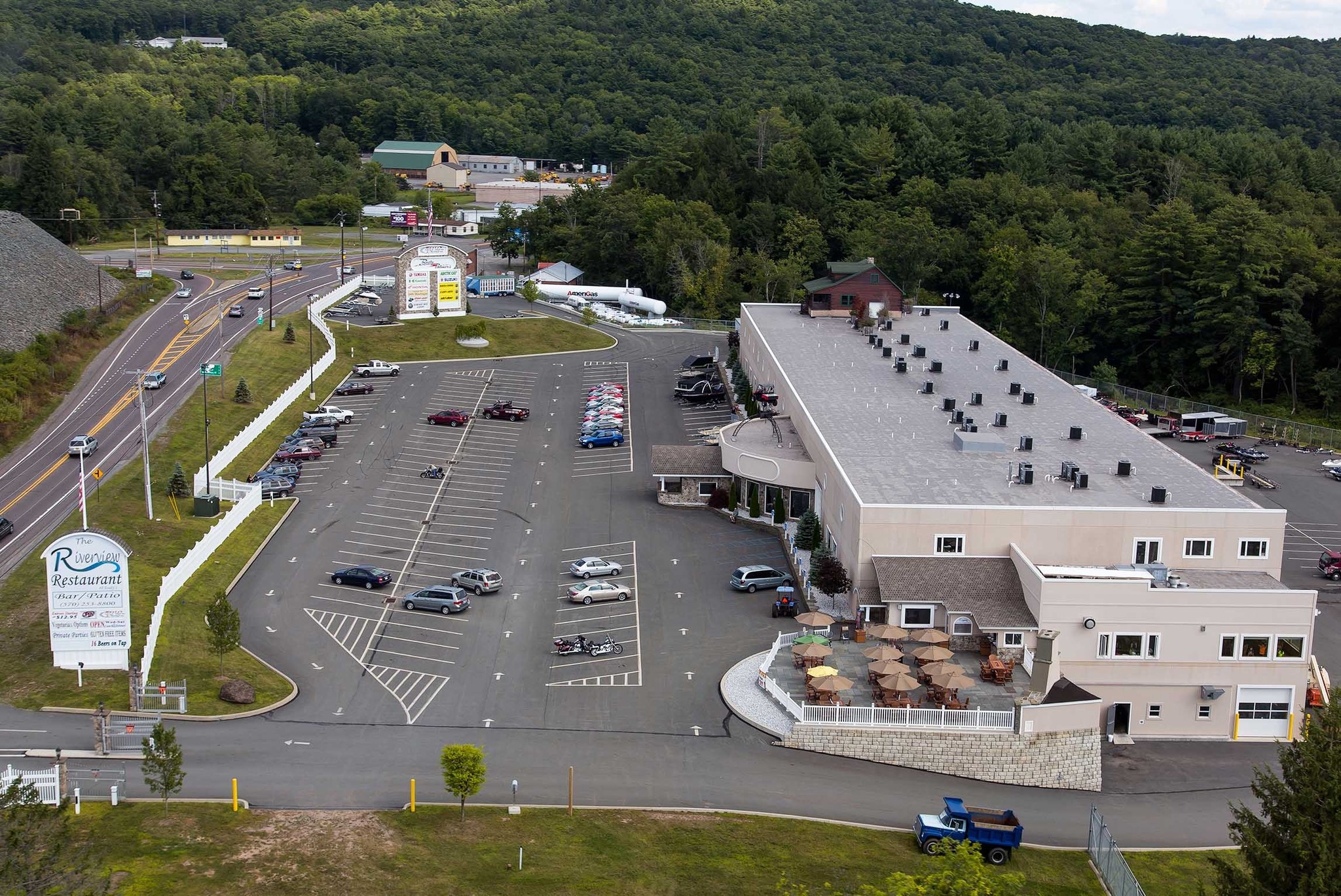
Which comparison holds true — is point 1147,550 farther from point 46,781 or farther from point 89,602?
point 46,781

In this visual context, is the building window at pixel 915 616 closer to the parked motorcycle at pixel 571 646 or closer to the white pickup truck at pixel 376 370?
the parked motorcycle at pixel 571 646

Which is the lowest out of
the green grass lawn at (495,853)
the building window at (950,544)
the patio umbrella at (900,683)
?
the green grass lawn at (495,853)

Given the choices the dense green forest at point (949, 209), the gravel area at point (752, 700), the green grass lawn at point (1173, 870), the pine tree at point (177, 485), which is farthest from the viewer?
the dense green forest at point (949, 209)

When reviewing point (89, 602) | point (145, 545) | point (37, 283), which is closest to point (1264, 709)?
point (89, 602)

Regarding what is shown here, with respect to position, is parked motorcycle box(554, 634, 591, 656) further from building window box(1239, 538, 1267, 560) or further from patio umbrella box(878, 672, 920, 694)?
building window box(1239, 538, 1267, 560)

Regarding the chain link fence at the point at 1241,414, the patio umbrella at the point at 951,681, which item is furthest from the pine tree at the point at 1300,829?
the chain link fence at the point at 1241,414
